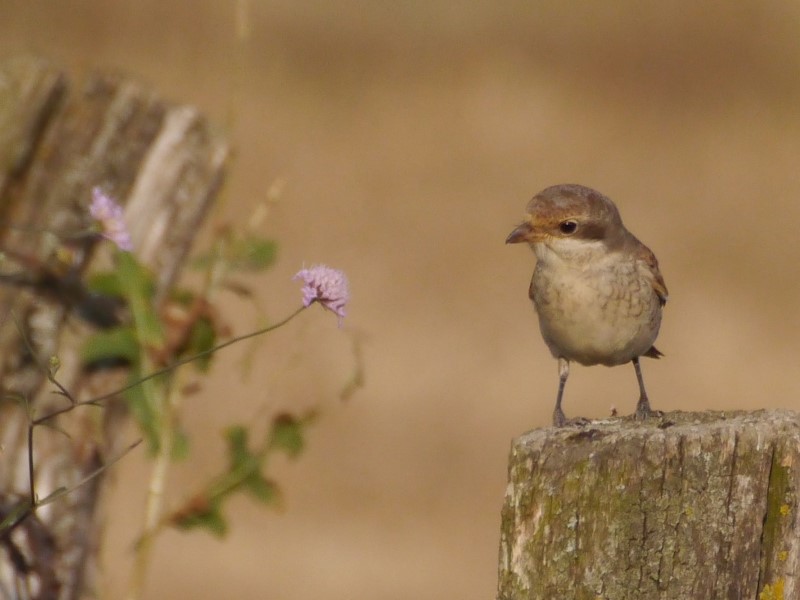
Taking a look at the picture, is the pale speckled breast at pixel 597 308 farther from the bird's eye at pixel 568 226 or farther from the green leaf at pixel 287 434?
the green leaf at pixel 287 434

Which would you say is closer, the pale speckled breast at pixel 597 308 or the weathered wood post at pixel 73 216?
the pale speckled breast at pixel 597 308

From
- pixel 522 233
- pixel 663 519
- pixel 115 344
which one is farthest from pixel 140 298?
pixel 663 519

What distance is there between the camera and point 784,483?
2.73m

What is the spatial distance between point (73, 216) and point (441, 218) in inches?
387

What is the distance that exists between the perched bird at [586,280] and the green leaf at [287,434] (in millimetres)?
885

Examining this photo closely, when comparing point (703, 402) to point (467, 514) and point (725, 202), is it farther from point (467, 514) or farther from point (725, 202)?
point (725, 202)

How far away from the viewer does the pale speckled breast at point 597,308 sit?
4.71m

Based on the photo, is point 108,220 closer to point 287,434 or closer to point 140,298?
point 140,298

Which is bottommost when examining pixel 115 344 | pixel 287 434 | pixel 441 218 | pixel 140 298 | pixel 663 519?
pixel 663 519

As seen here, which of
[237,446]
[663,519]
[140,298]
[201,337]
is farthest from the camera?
[201,337]

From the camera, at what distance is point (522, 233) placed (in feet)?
15.4

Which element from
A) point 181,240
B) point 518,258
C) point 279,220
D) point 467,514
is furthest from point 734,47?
point 181,240

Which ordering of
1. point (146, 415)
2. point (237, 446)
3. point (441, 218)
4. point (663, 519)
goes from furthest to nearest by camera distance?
point (441, 218) < point (237, 446) < point (146, 415) < point (663, 519)

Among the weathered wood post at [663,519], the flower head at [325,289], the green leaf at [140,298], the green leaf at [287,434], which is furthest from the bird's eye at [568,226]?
the weathered wood post at [663,519]
